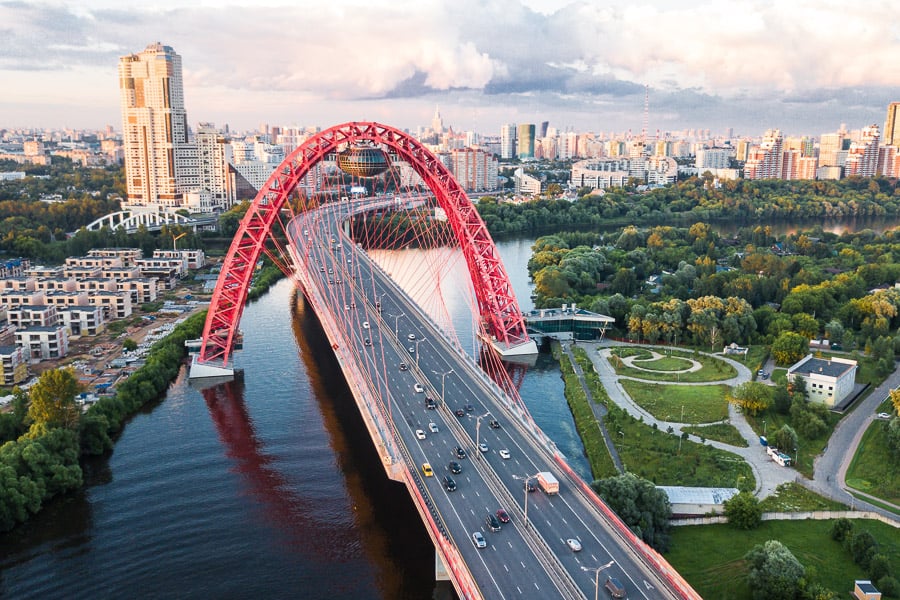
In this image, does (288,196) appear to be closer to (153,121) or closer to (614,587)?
(614,587)

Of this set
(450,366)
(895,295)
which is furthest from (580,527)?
(895,295)

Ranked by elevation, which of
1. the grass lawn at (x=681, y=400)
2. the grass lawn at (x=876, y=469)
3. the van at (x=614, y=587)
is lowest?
the grass lawn at (x=876, y=469)

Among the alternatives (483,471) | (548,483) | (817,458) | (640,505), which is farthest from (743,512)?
(483,471)

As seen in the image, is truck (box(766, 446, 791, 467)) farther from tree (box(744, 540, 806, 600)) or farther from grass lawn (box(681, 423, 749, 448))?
tree (box(744, 540, 806, 600))

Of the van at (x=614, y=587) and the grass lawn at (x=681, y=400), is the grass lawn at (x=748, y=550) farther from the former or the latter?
the grass lawn at (x=681, y=400)

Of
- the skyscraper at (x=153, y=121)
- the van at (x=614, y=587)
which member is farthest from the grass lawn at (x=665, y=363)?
the skyscraper at (x=153, y=121)

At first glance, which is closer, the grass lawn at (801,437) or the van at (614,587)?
the van at (614,587)
